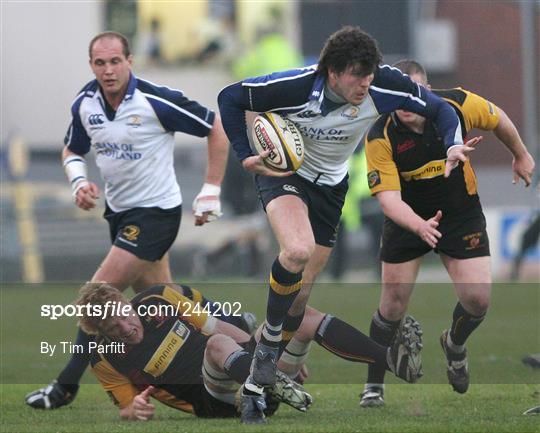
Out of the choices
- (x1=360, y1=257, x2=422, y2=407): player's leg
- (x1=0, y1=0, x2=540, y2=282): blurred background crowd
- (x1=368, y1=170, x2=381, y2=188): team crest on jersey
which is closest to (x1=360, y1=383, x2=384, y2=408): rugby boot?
(x1=360, y1=257, x2=422, y2=407): player's leg

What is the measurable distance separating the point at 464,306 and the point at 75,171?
2552 mm

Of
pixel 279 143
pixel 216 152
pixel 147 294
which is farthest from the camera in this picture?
pixel 216 152

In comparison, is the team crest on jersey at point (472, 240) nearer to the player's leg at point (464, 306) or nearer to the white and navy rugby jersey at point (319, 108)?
the player's leg at point (464, 306)

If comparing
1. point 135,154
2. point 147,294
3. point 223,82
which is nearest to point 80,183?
point 135,154

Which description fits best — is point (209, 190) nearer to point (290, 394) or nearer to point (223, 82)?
point (290, 394)

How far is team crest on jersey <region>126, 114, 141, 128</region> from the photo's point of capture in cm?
766

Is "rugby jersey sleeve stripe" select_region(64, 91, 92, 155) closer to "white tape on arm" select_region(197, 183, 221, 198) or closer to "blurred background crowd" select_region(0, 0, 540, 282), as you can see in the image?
"white tape on arm" select_region(197, 183, 221, 198)

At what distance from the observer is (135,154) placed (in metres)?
7.71

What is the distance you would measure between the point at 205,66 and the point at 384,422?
13.6 metres

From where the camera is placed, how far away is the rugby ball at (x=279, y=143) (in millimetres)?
6461

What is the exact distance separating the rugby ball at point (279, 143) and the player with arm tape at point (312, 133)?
0.19ft

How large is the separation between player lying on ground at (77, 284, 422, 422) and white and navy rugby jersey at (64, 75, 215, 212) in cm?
97

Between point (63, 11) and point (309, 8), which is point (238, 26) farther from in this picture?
point (63, 11)

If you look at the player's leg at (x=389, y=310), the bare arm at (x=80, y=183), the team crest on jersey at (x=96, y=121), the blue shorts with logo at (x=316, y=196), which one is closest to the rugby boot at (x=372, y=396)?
the player's leg at (x=389, y=310)
